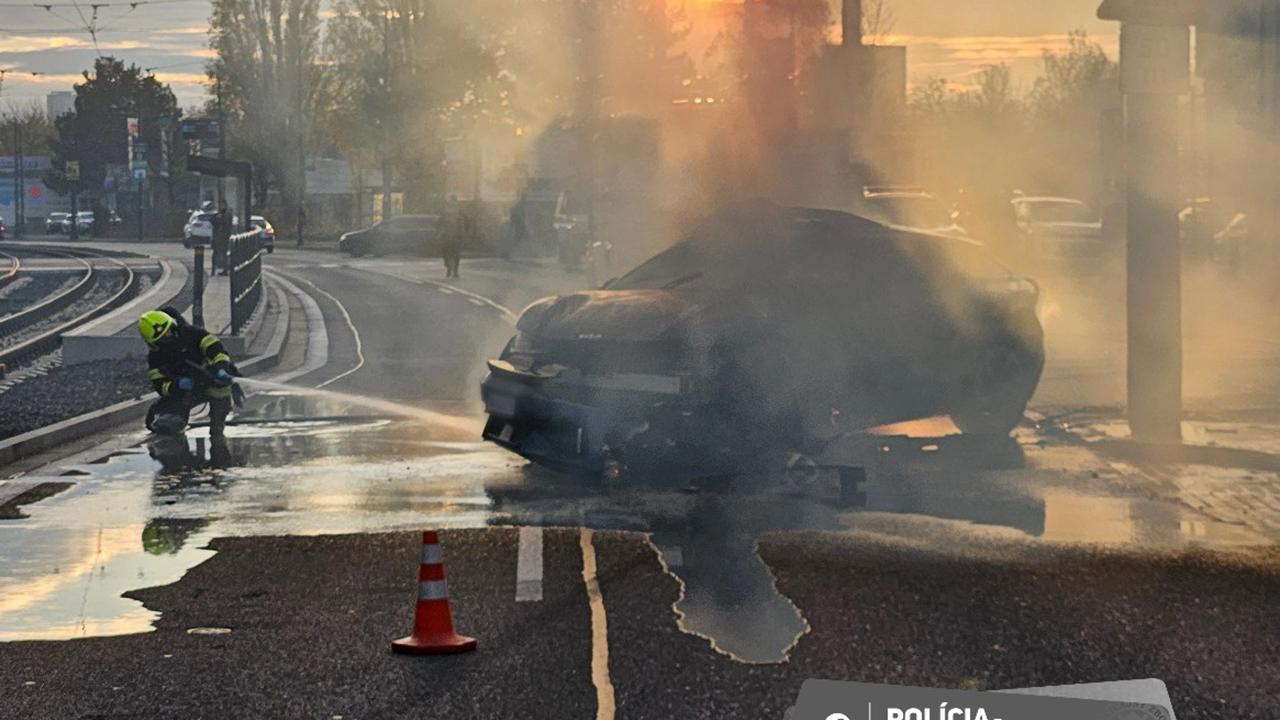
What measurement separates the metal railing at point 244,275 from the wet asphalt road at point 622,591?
12.8 meters

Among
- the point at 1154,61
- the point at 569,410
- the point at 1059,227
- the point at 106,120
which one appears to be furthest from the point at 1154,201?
the point at 106,120

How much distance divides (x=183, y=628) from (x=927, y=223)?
77.1ft

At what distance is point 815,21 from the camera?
852 inches

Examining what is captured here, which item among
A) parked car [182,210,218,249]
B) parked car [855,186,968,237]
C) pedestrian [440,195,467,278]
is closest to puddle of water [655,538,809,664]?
parked car [855,186,968,237]

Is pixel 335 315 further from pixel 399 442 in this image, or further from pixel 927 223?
pixel 399 442

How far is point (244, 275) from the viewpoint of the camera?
92.5ft

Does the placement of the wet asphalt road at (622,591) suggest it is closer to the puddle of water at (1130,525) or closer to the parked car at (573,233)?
the puddle of water at (1130,525)

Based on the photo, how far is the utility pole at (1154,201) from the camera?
551 inches

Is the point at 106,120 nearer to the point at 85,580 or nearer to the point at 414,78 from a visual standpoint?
the point at 414,78

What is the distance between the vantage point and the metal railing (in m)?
25.9

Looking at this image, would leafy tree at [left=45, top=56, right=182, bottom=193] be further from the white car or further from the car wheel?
the car wheel

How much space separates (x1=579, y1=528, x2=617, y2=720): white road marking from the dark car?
180ft

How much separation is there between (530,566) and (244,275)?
20.0m

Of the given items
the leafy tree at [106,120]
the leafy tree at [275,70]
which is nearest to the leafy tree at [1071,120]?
the leafy tree at [275,70]
